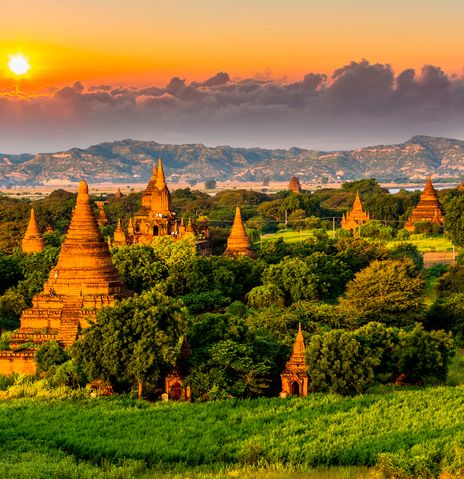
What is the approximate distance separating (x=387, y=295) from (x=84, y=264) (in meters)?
17.6

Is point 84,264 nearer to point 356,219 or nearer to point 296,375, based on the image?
point 296,375

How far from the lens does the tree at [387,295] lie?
55.6 m

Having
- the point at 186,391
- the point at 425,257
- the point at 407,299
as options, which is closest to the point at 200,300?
the point at 407,299

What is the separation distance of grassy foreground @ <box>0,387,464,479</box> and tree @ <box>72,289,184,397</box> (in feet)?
4.90

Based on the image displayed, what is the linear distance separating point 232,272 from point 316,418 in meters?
26.8

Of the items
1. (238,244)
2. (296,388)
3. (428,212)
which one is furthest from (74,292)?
(428,212)

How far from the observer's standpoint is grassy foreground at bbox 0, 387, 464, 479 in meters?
33.5

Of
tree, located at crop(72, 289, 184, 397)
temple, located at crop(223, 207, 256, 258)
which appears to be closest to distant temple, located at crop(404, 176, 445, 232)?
temple, located at crop(223, 207, 256, 258)

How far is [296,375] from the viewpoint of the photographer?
136 ft

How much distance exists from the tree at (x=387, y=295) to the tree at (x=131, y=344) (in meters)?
14.2

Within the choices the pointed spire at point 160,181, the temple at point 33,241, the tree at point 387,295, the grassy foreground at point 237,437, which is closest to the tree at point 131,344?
the grassy foreground at point 237,437

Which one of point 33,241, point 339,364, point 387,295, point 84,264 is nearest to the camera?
point 339,364

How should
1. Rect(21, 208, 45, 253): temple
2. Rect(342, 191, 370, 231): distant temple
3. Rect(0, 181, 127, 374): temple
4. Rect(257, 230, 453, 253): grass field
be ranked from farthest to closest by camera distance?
Rect(342, 191, 370, 231): distant temple < Rect(257, 230, 453, 253): grass field < Rect(21, 208, 45, 253): temple < Rect(0, 181, 127, 374): temple

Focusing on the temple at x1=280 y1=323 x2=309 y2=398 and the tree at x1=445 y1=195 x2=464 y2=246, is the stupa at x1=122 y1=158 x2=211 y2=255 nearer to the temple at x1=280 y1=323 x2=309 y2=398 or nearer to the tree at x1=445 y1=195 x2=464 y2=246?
the tree at x1=445 y1=195 x2=464 y2=246
